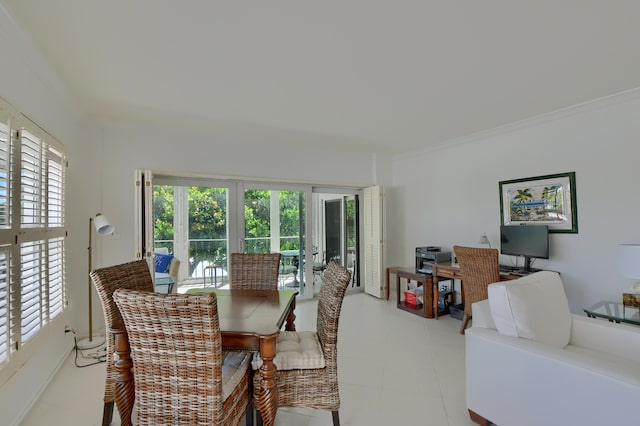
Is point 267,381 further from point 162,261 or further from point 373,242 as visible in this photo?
point 373,242

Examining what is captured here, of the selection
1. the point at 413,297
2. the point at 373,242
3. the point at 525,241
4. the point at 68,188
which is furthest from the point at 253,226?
the point at 525,241

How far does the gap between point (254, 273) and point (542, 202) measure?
129 inches

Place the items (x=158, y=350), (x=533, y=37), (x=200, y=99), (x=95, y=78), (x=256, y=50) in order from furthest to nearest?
(x=200, y=99) → (x=95, y=78) → (x=256, y=50) → (x=533, y=37) → (x=158, y=350)

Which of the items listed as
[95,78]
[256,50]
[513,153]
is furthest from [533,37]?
[95,78]

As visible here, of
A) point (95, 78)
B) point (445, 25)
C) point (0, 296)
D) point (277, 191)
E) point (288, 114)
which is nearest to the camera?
point (0, 296)

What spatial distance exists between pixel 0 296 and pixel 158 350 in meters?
1.02

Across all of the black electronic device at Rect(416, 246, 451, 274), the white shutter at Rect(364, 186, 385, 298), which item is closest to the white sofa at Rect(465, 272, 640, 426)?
the black electronic device at Rect(416, 246, 451, 274)

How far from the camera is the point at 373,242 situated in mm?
4973

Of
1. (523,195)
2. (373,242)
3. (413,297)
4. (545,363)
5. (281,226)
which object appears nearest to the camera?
(545,363)

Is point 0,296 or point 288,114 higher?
point 288,114

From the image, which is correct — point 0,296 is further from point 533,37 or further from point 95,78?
point 533,37

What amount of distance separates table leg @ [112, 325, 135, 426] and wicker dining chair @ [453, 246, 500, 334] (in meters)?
3.05

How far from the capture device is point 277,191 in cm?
460

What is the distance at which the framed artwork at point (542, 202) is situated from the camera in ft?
10.4
